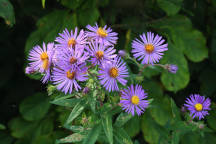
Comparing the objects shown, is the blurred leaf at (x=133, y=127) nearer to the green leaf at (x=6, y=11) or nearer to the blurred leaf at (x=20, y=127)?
the blurred leaf at (x=20, y=127)

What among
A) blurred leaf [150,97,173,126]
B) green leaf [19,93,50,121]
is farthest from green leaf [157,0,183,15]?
green leaf [19,93,50,121]

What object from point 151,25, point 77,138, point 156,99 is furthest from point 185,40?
point 77,138

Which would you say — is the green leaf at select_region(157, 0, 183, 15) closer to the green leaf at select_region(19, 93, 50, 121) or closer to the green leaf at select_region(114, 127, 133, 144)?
the green leaf at select_region(114, 127, 133, 144)

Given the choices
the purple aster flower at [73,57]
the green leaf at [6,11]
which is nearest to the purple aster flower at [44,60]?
the purple aster flower at [73,57]

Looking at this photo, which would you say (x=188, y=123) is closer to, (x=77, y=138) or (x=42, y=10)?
(x=77, y=138)

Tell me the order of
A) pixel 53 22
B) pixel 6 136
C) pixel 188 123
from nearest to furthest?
pixel 188 123
pixel 53 22
pixel 6 136

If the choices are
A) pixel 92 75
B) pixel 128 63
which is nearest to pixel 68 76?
pixel 92 75
